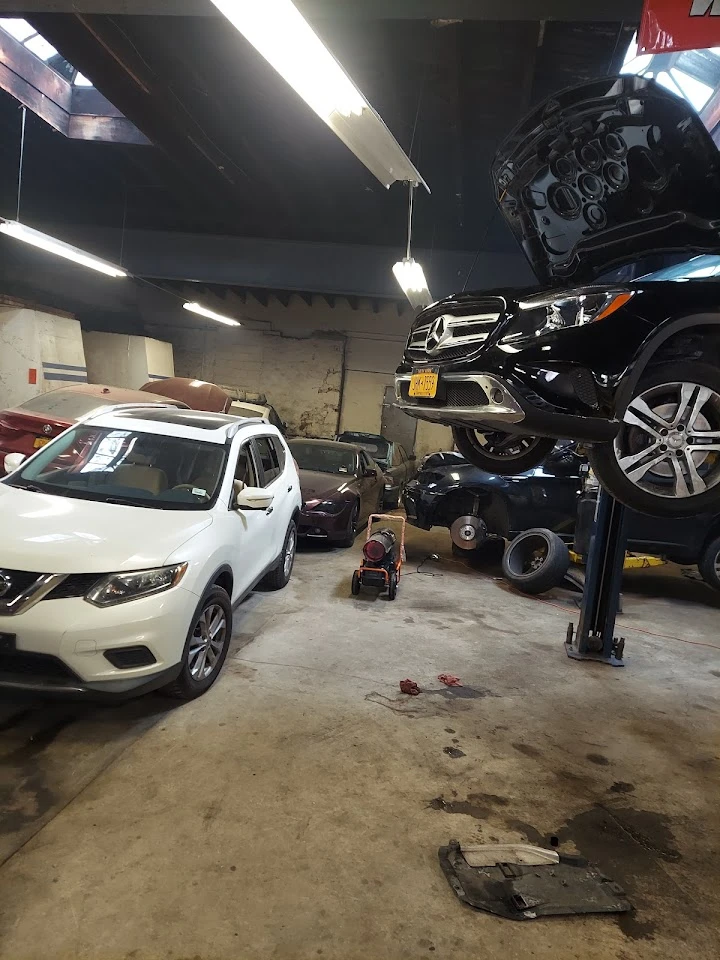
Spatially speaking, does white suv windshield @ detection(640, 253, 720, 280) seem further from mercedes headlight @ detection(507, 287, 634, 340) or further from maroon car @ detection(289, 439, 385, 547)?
maroon car @ detection(289, 439, 385, 547)

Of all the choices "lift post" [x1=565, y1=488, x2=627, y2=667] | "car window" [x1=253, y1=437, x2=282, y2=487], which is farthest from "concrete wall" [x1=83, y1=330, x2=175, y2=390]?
"lift post" [x1=565, y1=488, x2=627, y2=667]

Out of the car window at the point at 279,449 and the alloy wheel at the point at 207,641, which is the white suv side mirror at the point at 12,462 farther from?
the car window at the point at 279,449

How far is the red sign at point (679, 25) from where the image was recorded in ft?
8.64

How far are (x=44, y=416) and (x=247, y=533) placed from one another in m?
3.72

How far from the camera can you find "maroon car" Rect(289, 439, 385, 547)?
723 centimetres

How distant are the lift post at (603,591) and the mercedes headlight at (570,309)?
2410 millimetres

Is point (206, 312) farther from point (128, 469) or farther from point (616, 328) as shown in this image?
point (616, 328)

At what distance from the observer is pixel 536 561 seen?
22.1 ft

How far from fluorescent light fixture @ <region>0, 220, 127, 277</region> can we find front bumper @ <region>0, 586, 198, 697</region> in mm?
6973

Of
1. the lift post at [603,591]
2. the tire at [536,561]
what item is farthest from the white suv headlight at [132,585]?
the tire at [536,561]

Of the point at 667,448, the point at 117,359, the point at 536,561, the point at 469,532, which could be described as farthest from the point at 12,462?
the point at 117,359

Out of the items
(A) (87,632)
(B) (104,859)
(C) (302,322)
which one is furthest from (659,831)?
(C) (302,322)

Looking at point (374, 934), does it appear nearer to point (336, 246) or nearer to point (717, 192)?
point (717, 192)

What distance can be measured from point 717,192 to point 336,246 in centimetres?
935
